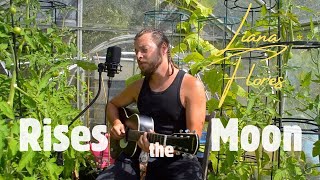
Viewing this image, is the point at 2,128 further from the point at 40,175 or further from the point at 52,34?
the point at 52,34

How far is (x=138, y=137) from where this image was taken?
84.0 inches

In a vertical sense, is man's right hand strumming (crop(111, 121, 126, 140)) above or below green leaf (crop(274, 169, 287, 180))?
above

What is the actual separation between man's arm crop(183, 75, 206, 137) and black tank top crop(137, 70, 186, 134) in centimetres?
3

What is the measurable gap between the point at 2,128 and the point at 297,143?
1423 millimetres

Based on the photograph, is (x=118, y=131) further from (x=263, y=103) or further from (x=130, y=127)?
(x=263, y=103)

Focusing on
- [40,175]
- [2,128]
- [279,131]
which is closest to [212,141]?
[279,131]

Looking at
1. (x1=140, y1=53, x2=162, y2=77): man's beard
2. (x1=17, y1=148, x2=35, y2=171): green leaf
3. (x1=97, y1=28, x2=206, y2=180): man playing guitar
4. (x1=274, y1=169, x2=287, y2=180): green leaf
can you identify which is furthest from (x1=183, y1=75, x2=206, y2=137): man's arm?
(x1=17, y1=148, x2=35, y2=171): green leaf

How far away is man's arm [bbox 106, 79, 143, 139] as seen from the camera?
2.35 m

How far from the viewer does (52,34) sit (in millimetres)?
2771

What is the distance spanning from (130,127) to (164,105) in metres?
0.22

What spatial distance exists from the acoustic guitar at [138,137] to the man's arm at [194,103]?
134 millimetres

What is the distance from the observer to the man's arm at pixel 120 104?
2.35 meters

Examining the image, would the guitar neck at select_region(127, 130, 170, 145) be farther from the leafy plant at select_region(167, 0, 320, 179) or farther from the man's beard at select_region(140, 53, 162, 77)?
the leafy plant at select_region(167, 0, 320, 179)

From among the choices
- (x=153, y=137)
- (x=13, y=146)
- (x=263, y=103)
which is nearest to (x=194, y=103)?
(x=153, y=137)
